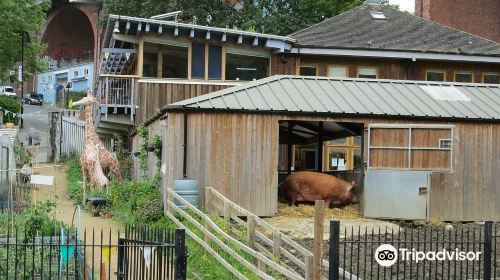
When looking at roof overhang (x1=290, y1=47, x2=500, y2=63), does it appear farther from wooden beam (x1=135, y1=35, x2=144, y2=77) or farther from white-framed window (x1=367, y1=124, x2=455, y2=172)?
white-framed window (x1=367, y1=124, x2=455, y2=172)

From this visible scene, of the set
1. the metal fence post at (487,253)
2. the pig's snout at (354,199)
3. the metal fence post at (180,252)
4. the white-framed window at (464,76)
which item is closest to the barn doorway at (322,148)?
the pig's snout at (354,199)

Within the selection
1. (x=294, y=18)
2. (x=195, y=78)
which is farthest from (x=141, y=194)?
(x=294, y=18)

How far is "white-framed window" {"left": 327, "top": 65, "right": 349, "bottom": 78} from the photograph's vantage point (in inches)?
1048

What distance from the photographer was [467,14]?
39.5 m

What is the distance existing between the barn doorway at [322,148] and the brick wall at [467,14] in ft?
40.6

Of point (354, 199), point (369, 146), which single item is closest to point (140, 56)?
point (354, 199)

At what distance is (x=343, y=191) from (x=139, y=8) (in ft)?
78.6

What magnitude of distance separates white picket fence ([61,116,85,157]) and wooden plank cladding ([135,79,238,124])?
37.9 ft

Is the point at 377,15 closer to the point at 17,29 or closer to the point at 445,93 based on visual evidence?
the point at 445,93

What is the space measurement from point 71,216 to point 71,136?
18.9 m

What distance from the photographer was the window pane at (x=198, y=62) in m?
24.7

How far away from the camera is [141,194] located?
18.9 m

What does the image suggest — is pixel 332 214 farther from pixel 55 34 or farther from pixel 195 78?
pixel 55 34

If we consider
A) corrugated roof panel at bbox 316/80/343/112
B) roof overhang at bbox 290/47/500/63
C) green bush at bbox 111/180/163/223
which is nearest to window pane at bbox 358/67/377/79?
roof overhang at bbox 290/47/500/63
